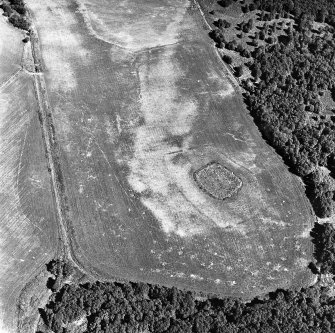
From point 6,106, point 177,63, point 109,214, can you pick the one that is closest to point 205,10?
point 177,63

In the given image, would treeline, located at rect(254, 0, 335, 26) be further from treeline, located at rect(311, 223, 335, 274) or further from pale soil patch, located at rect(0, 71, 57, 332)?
treeline, located at rect(311, 223, 335, 274)

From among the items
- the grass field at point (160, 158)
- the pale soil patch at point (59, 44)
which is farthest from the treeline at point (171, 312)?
the pale soil patch at point (59, 44)

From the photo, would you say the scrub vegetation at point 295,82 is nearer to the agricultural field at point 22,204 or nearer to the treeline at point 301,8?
the treeline at point 301,8

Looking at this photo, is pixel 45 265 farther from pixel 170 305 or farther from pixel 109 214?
pixel 170 305

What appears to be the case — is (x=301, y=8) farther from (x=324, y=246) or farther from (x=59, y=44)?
(x=324, y=246)

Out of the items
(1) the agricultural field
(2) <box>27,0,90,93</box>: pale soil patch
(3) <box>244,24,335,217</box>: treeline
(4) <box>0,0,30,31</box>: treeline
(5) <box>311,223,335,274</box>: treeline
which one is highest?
(4) <box>0,0,30,31</box>: treeline

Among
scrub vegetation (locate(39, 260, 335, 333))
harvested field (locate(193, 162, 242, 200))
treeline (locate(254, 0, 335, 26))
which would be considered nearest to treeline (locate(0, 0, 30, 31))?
harvested field (locate(193, 162, 242, 200))
